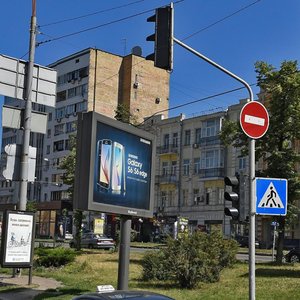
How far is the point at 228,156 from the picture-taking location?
6619 cm

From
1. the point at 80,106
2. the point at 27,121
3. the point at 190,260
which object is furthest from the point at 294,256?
the point at 80,106

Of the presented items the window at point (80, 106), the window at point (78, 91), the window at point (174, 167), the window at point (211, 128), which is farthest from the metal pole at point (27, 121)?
the window at point (78, 91)

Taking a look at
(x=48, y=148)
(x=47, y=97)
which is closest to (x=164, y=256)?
(x=47, y=97)

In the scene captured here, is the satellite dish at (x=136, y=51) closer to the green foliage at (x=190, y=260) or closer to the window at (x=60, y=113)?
the window at (x=60, y=113)

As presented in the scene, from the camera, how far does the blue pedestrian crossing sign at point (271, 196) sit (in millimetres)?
10852

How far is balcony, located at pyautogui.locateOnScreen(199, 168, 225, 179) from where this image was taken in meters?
66.7

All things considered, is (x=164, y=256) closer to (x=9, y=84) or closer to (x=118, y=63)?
(x=9, y=84)

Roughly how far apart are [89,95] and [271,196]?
79.4m

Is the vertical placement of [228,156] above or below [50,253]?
above

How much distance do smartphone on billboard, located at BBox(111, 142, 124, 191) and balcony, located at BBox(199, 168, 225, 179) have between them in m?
53.2

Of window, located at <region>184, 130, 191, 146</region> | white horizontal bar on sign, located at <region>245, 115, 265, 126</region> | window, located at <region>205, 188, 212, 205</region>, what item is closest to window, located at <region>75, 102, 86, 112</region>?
window, located at <region>184, 130, 191, 146</region>

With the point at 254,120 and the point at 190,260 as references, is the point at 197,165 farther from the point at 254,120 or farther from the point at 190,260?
the point at 254,120

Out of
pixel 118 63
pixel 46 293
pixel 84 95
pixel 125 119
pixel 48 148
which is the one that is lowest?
pixel 46 293

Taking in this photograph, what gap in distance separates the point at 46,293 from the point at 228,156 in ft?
173
